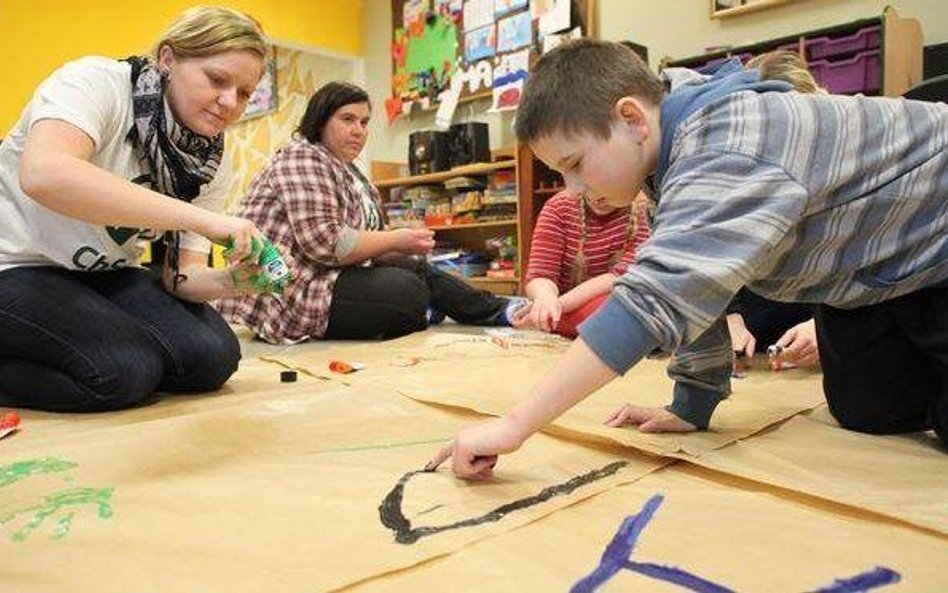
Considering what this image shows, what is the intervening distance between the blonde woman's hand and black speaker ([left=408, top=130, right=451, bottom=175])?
5.21 feet

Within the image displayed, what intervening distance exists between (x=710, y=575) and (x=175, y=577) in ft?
1.25

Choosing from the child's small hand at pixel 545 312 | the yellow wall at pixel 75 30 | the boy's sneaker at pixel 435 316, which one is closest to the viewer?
the child's small hand at pixel 545 312

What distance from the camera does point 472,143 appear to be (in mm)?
3342

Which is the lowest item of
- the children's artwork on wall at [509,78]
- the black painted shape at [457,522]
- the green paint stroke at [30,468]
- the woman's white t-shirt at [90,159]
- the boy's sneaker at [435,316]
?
the boy's sneaker at [435,316]

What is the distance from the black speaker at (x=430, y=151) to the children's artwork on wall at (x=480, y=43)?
0.43 m

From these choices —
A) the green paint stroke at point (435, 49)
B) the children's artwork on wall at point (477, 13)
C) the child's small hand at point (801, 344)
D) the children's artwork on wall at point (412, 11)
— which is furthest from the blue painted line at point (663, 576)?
the children's artwork on wall at point (412, 11)

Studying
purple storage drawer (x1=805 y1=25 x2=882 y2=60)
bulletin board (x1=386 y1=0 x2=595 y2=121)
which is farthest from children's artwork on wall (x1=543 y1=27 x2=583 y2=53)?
purple storage drawer (x1=805 y1=25 x2=882 y2=60)

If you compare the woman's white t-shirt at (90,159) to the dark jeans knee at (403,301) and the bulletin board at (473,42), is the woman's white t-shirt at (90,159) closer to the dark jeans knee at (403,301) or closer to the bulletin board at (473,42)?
the dark jeans knee at (403,301)

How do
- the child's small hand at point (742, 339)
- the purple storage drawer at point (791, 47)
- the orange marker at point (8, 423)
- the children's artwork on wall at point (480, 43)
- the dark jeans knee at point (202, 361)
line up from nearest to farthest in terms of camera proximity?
1. the orange marker at point (8, 423)
2. the dark jeans knee at point (202, 361)
3. the child's small hand at point (742, 339)
4. the purple storage drawer at point (791, 47)
5. the children's artwork on wall at point (480, 43)

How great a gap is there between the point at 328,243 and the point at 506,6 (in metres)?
2.13

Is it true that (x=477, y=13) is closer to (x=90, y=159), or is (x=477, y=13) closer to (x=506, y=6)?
(x=506, y=6)

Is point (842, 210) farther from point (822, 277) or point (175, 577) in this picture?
point (175, 577)

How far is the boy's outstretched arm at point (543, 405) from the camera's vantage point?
62cm

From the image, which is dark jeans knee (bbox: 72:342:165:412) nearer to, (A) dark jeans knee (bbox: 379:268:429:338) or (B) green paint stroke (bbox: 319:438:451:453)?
(B) green paint stroke (bbox: 319:438:451:453)
